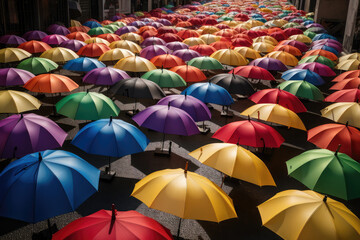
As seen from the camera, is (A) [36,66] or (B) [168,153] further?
(A) [36,66]

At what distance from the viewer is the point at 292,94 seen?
11.0m

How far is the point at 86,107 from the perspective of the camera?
855 centimetres

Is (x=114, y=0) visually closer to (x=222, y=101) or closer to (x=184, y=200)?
(x=222, y=101)

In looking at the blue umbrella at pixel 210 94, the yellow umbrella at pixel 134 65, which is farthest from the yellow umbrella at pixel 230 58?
the blue umbrella at pixel 210 94

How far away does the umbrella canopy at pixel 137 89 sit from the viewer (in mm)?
10133

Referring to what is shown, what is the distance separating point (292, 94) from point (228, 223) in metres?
6.06

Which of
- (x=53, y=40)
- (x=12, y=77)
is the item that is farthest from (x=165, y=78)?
(x=53, y=40)

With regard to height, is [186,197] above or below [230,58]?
below

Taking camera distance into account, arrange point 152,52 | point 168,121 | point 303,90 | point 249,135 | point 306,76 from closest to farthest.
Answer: point 249,135, point 168,121, point 303,90, point 306,76, point 152,52

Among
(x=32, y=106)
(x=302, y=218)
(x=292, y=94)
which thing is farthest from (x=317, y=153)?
(x=32, y=106)

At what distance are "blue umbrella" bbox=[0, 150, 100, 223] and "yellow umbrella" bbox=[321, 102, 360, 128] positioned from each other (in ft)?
24.6

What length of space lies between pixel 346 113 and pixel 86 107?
297 inches

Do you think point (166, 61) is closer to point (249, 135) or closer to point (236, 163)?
point (249, 135)

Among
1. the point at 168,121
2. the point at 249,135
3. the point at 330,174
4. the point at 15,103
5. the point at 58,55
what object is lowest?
the point at 330,174
